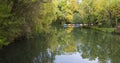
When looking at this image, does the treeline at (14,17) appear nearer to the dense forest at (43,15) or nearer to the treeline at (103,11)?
the dense forest at (43,15)

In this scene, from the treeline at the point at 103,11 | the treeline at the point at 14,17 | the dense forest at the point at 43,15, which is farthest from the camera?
the treeline at the point at 103,11

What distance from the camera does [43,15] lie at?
27.8 meters

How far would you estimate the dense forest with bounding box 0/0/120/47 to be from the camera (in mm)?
15750

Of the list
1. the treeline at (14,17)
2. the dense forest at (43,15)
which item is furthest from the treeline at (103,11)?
the treeline at (14,17)

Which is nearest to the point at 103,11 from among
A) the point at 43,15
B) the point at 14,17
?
the point at 43,15

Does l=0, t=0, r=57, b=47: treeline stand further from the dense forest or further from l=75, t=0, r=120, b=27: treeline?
l=75, t=0, r=120, b=27: treeline

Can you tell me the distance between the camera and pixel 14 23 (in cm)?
1589

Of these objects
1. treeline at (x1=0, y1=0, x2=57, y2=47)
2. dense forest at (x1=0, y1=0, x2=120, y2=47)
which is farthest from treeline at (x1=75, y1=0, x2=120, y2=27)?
treeline at (x1=0, y1=0, x2=57, y2=47)

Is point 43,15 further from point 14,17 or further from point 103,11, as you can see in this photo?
point 103,11

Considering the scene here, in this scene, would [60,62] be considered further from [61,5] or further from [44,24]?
[61,5]

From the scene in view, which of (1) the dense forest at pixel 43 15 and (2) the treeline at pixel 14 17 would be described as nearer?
(2) the treeline at pixel 14 17

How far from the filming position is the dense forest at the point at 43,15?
51.7 feet

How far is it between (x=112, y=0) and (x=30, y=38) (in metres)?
20.0

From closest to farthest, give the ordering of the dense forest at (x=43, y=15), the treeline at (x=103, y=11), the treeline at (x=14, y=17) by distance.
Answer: the treeline at (x=14, y=17) < the dense forest at (x=43, y=15) < the treeline at (x=103, y=11)
